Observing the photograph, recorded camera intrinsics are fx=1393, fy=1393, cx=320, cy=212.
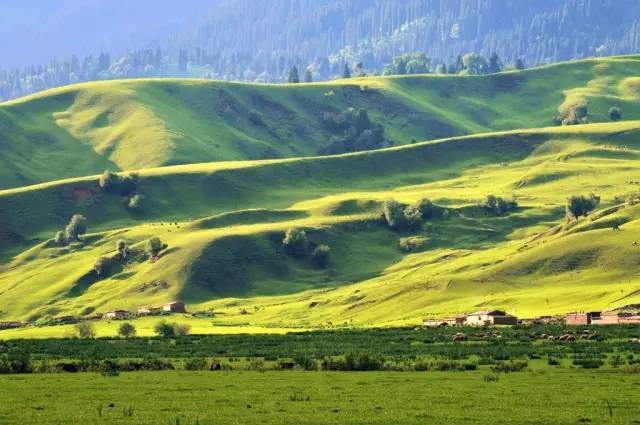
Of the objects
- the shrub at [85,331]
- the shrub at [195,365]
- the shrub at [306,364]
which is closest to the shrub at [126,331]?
the shrub at [85,331]

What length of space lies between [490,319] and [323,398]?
3103 inches

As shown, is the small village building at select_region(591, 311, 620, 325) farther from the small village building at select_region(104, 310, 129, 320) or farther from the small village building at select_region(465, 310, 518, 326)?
the small village building at select_region(104, 310, 129, 320)

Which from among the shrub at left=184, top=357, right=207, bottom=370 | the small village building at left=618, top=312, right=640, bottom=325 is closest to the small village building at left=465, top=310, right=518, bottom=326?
the small village building at left=618, top=312, right=640, bottom=325

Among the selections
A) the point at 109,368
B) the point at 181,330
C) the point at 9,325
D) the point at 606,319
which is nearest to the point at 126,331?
the point at 181,330

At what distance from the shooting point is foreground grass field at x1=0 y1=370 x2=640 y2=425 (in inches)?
2143

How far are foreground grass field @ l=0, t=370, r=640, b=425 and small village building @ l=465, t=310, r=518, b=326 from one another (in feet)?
207

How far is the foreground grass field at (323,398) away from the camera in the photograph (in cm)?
5444

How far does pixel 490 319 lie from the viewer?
138250 millimetres

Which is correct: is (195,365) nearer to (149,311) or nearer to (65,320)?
(149,311)

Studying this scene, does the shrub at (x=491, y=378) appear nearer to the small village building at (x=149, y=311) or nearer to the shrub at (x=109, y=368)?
the shrub at (x=109, y=368)

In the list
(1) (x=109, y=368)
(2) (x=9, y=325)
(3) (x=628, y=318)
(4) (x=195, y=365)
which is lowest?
(2) (x=9, y=325)

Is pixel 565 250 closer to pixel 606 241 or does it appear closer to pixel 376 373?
pixel 606 241

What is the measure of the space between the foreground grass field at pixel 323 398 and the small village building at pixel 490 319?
207ft

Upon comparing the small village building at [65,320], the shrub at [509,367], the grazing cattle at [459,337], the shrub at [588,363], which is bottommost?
the small village building at [65,320]
